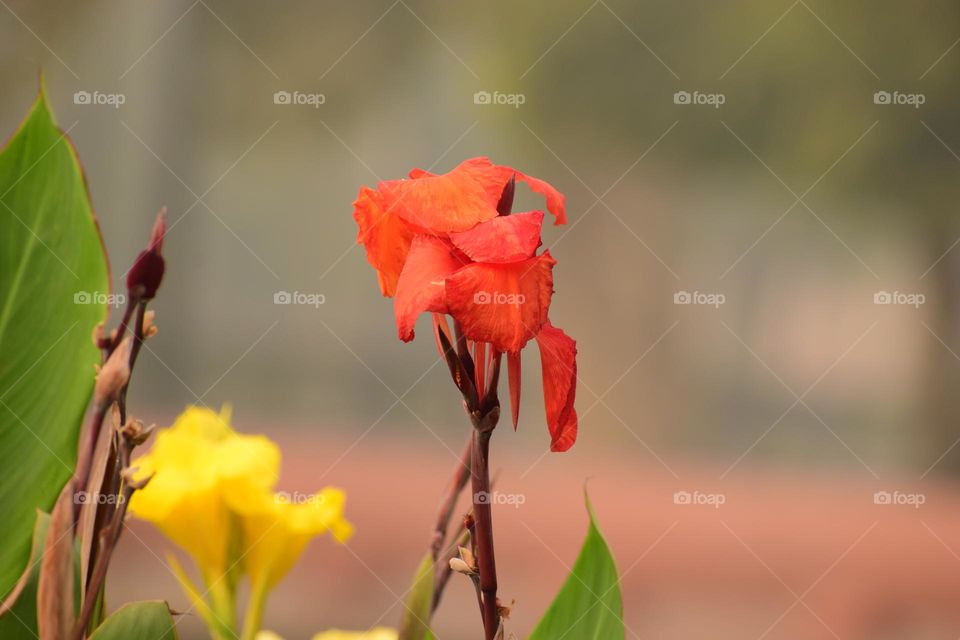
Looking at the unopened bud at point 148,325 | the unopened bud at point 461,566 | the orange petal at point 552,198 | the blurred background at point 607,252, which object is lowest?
the unopened bud at point 461,566

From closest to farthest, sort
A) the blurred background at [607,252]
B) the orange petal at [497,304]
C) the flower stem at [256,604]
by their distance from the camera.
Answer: the orange petal at [497,304] < the flower stem at [256,604] < the blurred background at [607,252]

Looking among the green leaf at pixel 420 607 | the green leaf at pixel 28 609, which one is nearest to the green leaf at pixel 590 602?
the green leaf at pixel 420 607

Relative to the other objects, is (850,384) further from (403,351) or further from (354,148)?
(354,148)

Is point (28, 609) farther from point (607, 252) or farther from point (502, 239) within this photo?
point (607, 252)

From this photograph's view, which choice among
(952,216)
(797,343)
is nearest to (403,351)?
(797,343)

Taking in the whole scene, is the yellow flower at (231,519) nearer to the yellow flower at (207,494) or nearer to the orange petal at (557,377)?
the yellow flower at (207,494)

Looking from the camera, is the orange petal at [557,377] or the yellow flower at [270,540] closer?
the orange petal at [557,377]

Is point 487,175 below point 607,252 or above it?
below

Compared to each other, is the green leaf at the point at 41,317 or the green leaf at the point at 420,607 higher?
the green leaf at the point at 41,317

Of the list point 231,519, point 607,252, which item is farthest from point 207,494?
point 607,252
